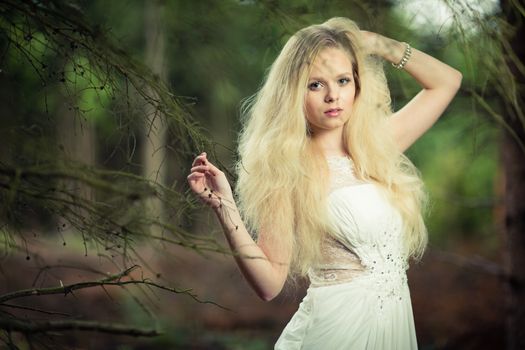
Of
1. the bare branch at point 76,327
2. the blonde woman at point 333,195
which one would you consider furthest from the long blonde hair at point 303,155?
the bare branch at point 76,327

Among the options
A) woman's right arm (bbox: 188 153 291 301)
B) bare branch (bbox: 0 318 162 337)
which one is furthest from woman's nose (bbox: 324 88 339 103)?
bare branch (bbox: 0 318 162 337)

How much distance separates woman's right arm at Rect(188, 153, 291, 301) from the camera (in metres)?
2.09

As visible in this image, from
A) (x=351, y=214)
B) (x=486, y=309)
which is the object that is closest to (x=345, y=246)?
(x=351, y=214)

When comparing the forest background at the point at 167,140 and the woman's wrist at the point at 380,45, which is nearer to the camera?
the forest background at the point at 167,140

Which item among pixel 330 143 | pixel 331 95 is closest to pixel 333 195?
pixel 330 143

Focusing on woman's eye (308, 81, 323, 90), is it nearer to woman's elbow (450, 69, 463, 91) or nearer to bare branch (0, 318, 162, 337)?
woman's elbow (450, 69, 463, 91)

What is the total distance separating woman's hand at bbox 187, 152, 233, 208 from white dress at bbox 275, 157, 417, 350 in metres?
0.48

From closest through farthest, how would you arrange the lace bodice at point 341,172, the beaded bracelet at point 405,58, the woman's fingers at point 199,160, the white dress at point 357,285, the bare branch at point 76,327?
the bare branch at point 76,327, the woman's fingers at point 199,160, the white dress at point 357,285, the lace bodice at point 341,172, the beaded bracelet at point 405,58

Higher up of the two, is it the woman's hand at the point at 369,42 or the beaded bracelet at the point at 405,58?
the woman's hand at the point at 369,42

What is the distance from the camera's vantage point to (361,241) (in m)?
2.46

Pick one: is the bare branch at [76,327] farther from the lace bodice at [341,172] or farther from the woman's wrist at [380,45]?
the woman's wrist at [380,45]

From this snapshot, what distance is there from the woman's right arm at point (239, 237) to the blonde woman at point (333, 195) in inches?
0.4

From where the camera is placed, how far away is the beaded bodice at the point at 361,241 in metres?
2.46

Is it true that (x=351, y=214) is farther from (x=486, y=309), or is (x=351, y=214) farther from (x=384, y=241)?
(x=486, y=309)
